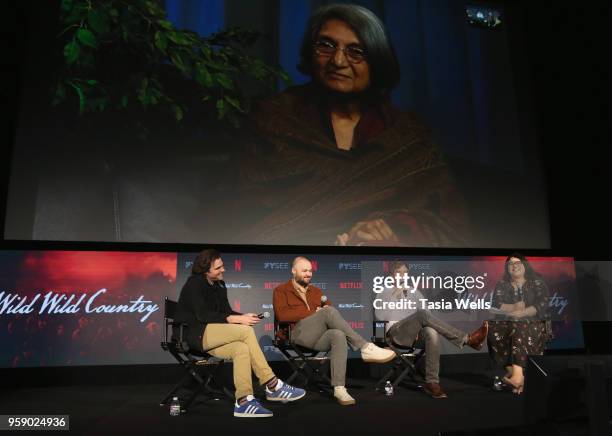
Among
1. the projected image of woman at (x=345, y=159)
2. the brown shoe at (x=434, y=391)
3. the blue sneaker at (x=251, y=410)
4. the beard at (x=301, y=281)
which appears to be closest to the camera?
the blue sneaker at (x=251, y=410)

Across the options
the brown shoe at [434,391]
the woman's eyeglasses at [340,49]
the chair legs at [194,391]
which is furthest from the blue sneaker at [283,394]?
the woman's eyeglasses at [340,49]

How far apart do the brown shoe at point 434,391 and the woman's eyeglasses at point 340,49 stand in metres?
3.68

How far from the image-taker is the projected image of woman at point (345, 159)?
5098 mm

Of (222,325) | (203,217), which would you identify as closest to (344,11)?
(203,217)

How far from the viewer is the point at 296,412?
10.3 ft

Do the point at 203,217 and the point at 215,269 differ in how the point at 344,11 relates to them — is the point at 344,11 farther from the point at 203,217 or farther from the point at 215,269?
Answer: the point at 215,269

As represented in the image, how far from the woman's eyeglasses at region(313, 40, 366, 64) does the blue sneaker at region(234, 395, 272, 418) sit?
3998mm

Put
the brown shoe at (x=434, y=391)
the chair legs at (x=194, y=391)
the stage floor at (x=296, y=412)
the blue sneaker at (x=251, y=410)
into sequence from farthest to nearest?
the brown shoe at (x=434, y=391), the chair legs at (x=194, y=391), the blue sneaker at (x=251, y=410), the stage floor at (x=296, y=412)

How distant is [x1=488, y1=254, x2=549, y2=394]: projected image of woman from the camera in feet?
13.0

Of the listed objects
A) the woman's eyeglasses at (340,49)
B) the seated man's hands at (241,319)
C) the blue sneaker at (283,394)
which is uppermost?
the woman's eyeglasses at (340,49)

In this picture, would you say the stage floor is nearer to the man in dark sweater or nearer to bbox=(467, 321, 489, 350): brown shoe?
the man in dark sweater

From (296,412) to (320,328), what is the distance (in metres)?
0.69

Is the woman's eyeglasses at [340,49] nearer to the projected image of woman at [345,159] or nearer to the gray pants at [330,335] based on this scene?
the projected image of woman at [345,159]

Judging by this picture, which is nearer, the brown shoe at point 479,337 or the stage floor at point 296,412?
the stage floor at point 296,412
